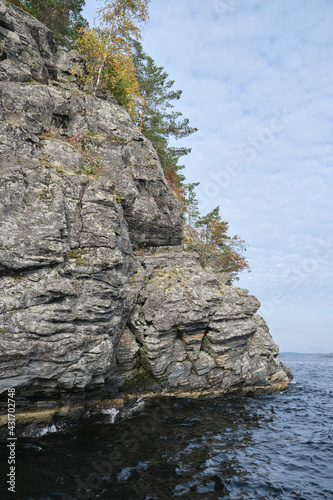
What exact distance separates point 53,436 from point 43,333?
4.92 m

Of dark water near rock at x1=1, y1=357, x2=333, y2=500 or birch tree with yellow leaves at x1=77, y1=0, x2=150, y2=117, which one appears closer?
dark water near rock at x1=1, y1=357, x2=333, y2=500

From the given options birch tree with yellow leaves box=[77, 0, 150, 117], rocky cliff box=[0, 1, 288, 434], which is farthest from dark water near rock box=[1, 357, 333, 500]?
birch tree with yellow leaves box=[77, 0, 150, 117]

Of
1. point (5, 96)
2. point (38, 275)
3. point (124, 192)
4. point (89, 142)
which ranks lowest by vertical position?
point (38, 275)

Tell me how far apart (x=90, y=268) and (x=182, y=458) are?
931cm

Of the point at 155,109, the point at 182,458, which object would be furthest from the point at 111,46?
the point at 182,458

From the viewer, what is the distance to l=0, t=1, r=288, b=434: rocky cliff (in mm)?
11281

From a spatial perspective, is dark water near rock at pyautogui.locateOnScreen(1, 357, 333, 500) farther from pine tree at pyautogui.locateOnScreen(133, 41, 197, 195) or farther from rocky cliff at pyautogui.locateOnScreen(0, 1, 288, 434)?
pine tree at pyautogui.locateOnScreen(133, 41, 197, 195)

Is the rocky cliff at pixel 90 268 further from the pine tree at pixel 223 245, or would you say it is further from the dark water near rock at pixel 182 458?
the pine tree at pixel 223 245

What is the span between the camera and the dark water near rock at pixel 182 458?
8.08 metres

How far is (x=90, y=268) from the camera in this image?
42.6 feet

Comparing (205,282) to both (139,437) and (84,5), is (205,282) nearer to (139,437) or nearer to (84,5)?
(139,437)

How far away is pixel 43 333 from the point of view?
11039mm

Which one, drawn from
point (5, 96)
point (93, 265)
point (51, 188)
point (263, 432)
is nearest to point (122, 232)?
point (93, 265)

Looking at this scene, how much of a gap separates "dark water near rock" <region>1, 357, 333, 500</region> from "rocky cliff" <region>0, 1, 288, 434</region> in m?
2.23
